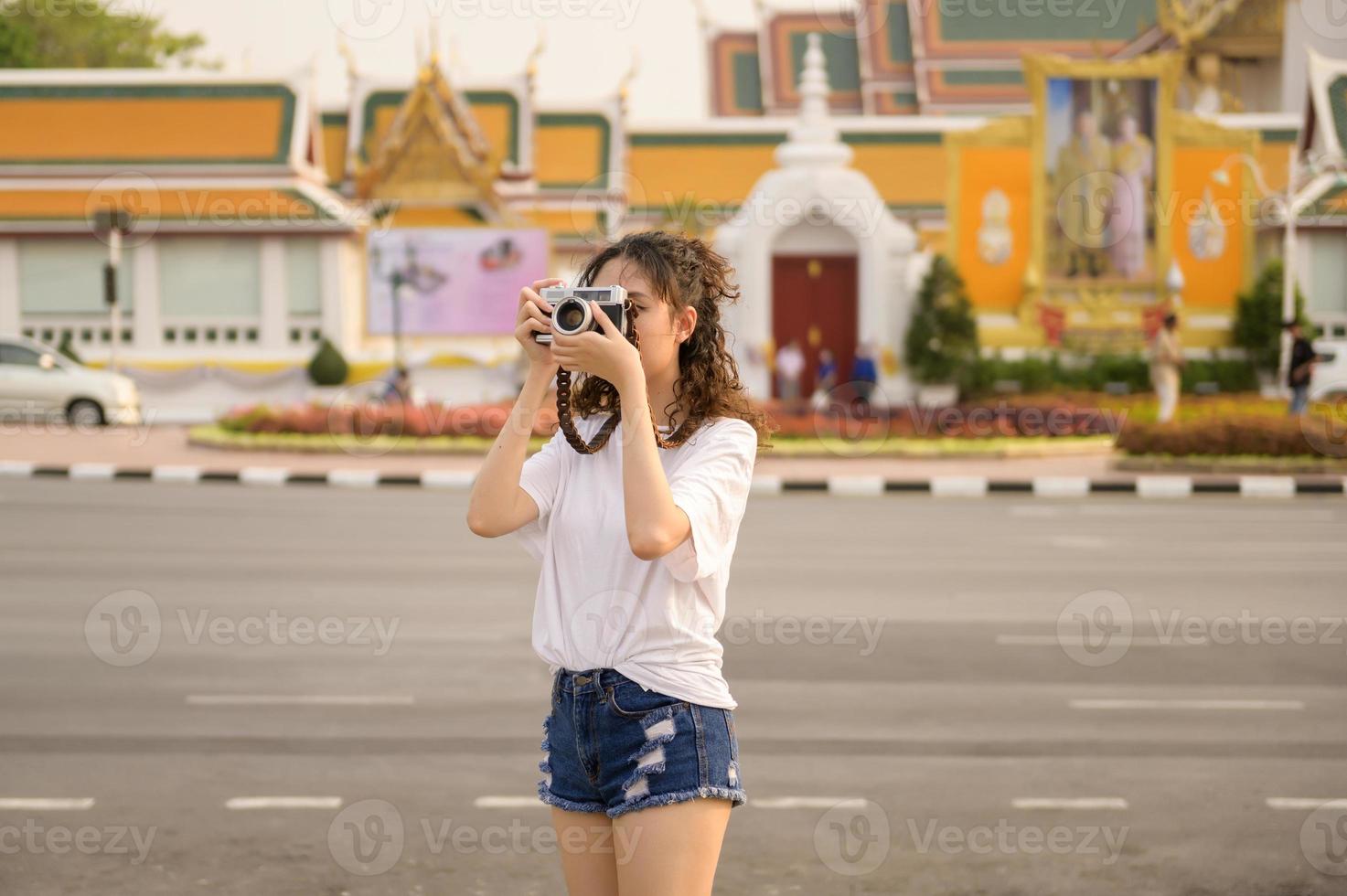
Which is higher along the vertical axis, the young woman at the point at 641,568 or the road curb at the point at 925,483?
the young woman at the point at 641,568

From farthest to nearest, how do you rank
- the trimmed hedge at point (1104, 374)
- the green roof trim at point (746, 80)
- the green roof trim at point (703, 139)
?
the green roof trim at point (746, 80) → the green roof trim at point (703, 139) → the trimmed hedge at point (1104, 374)

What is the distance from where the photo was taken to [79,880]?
4941 mm

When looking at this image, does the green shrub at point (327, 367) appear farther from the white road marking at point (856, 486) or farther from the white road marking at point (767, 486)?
the white road marking at point (856, 486)

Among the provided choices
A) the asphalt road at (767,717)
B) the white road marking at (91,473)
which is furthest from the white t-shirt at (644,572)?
the white road marking at (91,473)

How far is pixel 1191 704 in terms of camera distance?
746 cm

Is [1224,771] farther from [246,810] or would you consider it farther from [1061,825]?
[246,810]

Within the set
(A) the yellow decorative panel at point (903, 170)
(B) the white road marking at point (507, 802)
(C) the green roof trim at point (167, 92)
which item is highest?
(C) the green roof trim at point (167, 92)

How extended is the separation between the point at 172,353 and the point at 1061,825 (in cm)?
3044

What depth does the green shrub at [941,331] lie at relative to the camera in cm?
2895

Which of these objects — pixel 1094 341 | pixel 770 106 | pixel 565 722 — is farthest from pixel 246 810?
pixel 770 106

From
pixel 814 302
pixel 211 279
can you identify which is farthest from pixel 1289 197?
pixel 211 279

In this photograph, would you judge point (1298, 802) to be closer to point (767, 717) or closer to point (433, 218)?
point (767, 717)

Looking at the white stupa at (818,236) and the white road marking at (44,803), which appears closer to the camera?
the white road marking at (44,803)

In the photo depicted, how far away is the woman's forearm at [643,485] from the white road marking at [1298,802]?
3787mm
